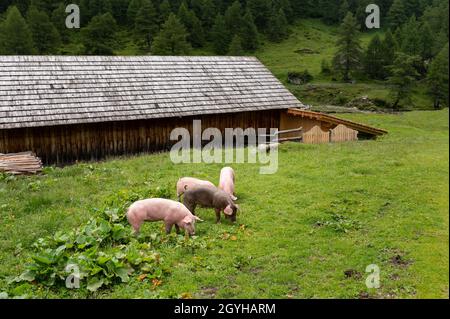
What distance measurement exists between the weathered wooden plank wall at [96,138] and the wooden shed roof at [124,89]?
0.57 meters

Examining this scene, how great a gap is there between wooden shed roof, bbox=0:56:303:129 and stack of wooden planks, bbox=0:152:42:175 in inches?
67.2

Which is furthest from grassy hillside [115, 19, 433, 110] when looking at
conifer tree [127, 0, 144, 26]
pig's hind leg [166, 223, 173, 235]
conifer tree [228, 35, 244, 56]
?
pig's hind leg [166, 223, 173, 235]

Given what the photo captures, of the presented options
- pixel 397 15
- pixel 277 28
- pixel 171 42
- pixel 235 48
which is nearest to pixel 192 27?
pixel 235 48

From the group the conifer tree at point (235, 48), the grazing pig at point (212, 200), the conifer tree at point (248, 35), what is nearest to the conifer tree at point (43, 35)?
the conifer tree at point (235, 48)

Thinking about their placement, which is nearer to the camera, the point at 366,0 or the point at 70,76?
the point at 70,76

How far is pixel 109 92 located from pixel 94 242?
44.1 feet

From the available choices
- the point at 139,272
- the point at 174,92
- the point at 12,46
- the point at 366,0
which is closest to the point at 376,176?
the point at 139,272

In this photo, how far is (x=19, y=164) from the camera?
53.1 feet

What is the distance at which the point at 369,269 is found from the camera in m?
8.11

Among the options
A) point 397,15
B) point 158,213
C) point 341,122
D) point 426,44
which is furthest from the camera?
point 397,15

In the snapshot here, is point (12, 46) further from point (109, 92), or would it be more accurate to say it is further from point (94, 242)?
point (94, 242)

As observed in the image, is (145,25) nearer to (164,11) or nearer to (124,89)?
(164,11)

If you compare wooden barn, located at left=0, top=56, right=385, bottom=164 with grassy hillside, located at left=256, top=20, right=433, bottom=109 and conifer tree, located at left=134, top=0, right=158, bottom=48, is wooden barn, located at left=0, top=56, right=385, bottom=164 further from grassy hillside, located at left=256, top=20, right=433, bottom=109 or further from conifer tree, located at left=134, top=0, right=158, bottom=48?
conifer tree, located at left=134, top=0, right=158, bottom=48

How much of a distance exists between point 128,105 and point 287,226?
12.8m
